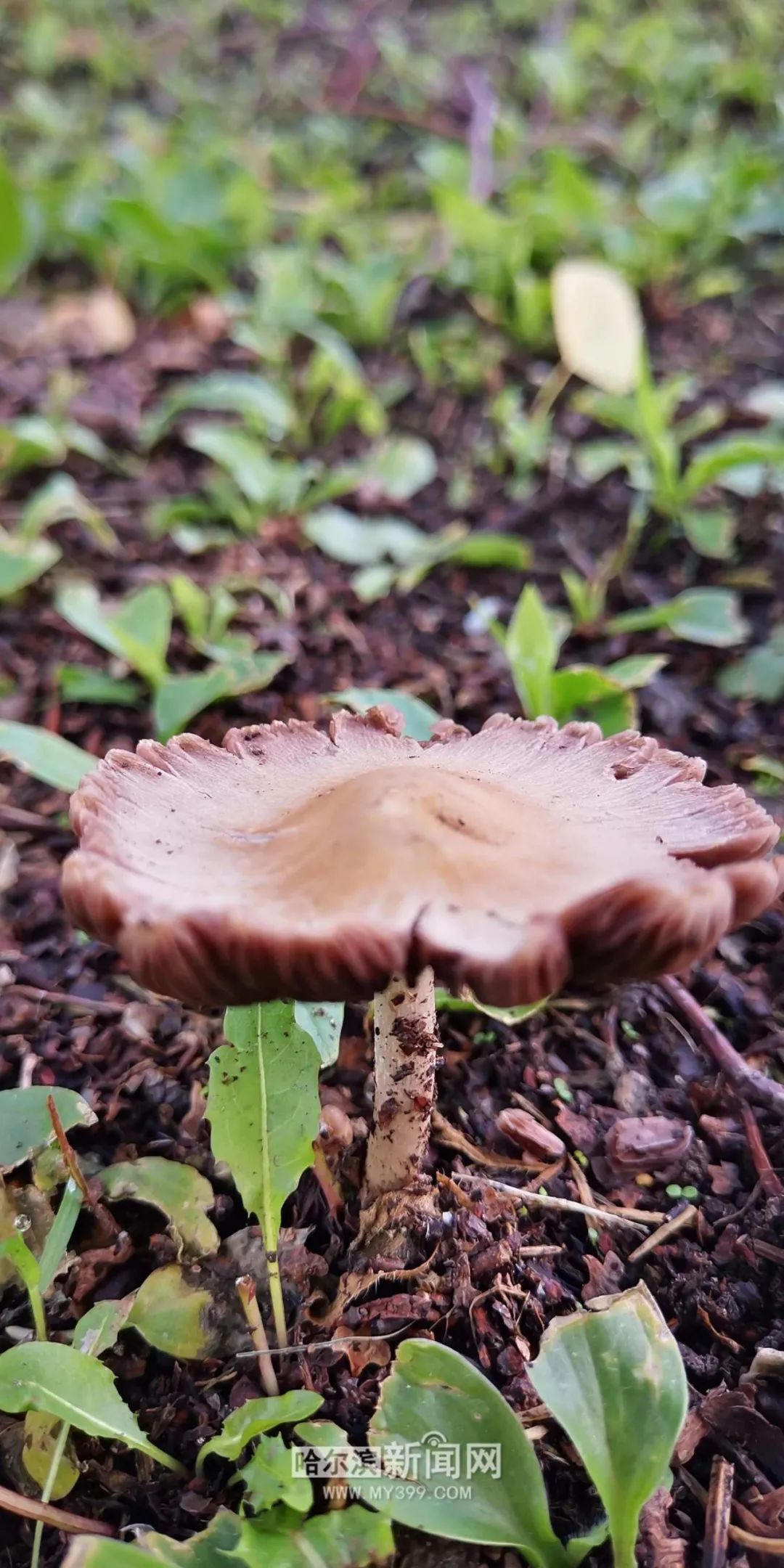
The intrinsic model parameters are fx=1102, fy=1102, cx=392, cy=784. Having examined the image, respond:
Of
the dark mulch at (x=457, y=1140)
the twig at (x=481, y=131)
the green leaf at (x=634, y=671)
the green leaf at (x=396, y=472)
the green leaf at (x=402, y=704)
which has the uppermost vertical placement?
the twig at (x=481, y=131)

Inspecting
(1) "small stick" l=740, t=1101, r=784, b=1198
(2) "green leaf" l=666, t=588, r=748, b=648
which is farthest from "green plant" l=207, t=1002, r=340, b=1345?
(2) "green leaf" l=666, t=588, r=748, b=648

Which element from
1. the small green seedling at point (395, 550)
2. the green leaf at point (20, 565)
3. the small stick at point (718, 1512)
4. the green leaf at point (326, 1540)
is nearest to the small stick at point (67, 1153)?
the green leaf at point (326, 1540)

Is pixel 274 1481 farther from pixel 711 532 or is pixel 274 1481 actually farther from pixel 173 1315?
pixel 711 532

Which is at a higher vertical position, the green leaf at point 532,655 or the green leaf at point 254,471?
the green leaf at point 532,655

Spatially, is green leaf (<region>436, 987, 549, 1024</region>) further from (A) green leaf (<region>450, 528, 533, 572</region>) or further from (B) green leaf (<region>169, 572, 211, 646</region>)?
(A) green leaf (<region>450, 528, 533, 572</region>)

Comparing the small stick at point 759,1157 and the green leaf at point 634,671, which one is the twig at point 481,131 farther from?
the small stick at point 759,1157

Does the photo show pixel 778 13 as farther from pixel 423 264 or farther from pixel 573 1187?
pixel 573 1187
